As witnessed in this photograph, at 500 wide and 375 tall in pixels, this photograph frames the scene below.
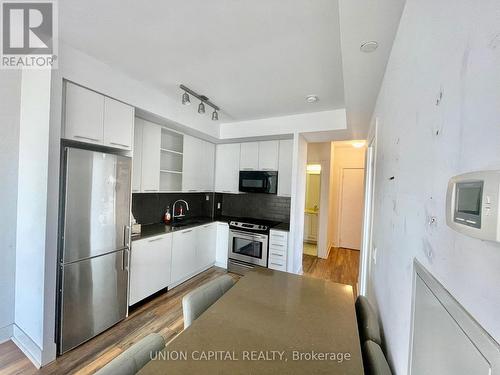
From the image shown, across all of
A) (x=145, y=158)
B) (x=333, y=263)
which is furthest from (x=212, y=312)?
(x=333, y=263)

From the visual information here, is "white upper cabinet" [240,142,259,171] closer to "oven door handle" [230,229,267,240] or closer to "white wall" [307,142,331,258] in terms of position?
"oven door handle" [230,229,267,240]

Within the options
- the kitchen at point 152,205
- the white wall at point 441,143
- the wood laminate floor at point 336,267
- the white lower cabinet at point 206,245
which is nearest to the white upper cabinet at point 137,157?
the kitchen at point 152,205

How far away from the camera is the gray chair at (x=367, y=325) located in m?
1.11

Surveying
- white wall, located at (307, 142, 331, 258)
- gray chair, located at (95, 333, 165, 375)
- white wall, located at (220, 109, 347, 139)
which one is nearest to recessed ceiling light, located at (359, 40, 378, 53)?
white wall, located at (220, 109, 347, 139)

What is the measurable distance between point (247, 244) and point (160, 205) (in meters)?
1.51

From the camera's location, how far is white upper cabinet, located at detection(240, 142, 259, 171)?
3.91 m

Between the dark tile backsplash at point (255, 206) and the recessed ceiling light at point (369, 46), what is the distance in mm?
2911

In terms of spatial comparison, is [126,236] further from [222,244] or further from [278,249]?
[278,249]

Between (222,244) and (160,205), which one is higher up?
(160,205)

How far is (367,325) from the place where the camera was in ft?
3.85

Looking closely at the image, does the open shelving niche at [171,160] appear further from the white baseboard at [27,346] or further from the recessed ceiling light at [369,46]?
the recessed ceiling light at [369,46]

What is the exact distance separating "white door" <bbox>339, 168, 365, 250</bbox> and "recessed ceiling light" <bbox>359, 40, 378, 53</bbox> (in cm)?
459

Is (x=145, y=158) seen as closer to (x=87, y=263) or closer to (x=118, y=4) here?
(x=87, y=263)

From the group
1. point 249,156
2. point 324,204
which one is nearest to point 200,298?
point 249,156
